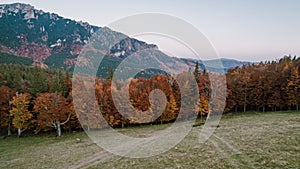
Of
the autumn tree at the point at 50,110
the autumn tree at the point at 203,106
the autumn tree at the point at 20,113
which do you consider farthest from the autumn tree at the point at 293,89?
the autumn tree at the point at 20,113

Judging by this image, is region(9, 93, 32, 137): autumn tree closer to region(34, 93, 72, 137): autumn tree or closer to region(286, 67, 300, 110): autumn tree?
region(34, 93, 72, 137): autumn tree

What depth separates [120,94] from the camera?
2108 inches

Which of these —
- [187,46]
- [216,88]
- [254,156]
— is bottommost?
[254,156]

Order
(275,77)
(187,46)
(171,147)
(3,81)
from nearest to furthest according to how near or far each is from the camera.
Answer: (187,46) → (171,147) → (275,77) → (3,81)

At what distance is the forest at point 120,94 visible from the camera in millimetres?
48438

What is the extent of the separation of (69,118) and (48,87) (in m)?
16.2

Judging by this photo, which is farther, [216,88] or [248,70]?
[248,70]

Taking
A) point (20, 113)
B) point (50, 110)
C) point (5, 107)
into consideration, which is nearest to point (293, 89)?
point (50, 110)

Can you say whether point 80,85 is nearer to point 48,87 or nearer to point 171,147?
point 48,87

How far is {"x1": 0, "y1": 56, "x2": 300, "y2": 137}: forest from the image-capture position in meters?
48.4

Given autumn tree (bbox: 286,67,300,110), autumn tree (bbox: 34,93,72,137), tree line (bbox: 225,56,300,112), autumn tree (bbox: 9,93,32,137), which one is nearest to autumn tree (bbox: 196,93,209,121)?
tree line (bbox: 225,56,300,112)

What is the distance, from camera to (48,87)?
61.6 m

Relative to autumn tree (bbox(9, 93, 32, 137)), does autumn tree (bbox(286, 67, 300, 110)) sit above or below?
above

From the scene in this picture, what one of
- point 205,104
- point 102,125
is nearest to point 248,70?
point 205,104
